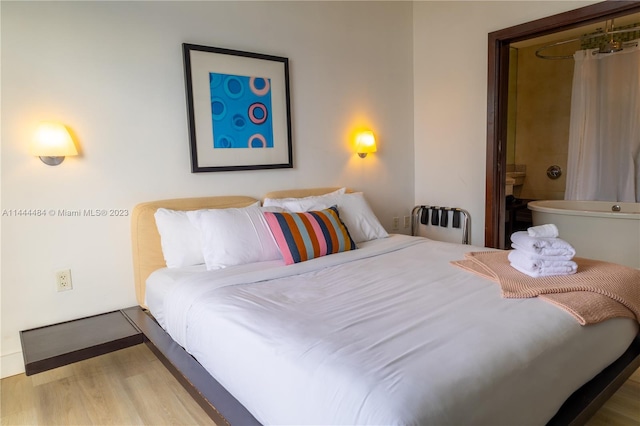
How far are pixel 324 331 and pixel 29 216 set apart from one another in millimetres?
1766

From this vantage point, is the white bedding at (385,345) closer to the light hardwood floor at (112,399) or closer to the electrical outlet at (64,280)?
the light hardwood floor at (112,399)

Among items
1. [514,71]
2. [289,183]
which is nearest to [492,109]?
[289,183]

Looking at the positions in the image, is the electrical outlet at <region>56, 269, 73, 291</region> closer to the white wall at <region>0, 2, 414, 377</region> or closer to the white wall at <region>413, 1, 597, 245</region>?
the white wall at <region>0, 2, 414, 377</region>

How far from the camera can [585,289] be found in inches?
61.2

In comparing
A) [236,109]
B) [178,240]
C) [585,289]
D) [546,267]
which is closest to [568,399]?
[585,289]

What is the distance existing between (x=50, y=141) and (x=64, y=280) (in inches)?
29.6

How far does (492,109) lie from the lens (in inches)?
125

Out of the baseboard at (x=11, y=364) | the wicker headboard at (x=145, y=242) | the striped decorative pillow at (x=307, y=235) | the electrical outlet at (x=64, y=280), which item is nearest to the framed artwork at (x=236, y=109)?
the wicker headboard at (x=145, y=242)

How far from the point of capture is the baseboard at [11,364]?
2.06 m

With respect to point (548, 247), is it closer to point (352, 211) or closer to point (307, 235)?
point (307, 235)

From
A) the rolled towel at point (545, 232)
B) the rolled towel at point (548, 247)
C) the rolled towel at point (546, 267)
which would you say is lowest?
the rolled towel at point (546, 267)

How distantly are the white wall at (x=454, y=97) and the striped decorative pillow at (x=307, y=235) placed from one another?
160 centimetres

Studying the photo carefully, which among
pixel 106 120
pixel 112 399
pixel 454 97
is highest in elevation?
pixel 454 97

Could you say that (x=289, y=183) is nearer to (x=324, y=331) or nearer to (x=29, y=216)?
(x=29, y=216)
